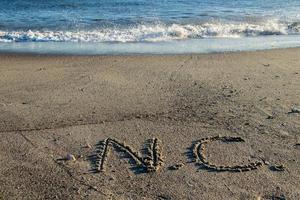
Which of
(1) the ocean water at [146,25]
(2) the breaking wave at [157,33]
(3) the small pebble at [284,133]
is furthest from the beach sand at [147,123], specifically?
(2) the breaking wave at [157,33]

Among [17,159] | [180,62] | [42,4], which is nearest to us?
[17,159]

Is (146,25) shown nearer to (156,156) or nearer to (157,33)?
(157,33)

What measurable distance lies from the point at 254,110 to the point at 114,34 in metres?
7.75

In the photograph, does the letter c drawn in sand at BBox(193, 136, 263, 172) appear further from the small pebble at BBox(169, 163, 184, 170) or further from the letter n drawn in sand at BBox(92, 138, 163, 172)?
the letter n drawn in sand at BBox(92, 138, 163, 172)

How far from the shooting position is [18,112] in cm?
854

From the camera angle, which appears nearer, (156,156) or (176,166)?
(176,166)

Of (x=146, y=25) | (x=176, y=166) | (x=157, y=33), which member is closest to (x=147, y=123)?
(x=176, y=166)

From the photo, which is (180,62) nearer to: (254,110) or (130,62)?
(130,62)

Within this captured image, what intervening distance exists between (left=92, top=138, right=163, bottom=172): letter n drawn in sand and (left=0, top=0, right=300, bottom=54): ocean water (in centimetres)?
583

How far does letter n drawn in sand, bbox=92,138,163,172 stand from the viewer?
683cm

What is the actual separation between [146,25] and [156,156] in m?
10.5

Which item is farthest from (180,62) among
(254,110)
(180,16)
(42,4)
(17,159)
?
(42,4)

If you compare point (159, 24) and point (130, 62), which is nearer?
point (130, 62)

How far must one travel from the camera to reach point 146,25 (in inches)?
672
